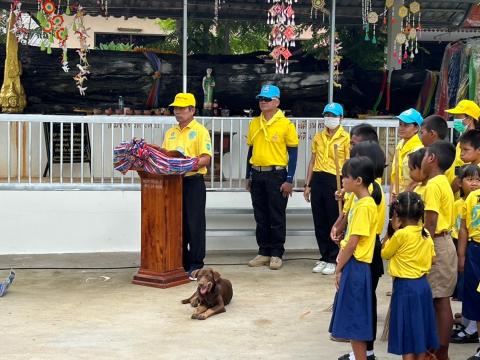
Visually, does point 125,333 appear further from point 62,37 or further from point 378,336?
point 62,37

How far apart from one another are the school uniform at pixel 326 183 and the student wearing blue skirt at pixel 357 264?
2.84 metres

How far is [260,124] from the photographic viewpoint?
25.5 feet

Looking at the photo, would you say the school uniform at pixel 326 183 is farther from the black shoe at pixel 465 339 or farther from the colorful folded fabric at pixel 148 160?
the black shoe at pixel 465 339

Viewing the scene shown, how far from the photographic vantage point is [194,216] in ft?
24.3

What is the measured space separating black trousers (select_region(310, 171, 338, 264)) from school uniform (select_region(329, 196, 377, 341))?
9.72 ft

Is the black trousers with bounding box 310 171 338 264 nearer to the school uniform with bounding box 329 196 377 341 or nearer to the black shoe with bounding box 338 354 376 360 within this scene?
the black shoe with bounding box 338 354 376 360

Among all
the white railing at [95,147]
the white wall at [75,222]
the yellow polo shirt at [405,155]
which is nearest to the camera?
the yellow polo shirt at [405,155]

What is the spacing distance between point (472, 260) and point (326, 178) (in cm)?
270

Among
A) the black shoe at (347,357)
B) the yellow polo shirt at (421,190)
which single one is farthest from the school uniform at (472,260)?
the black shoe at (347,357)

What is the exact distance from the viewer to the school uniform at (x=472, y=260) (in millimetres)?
4980

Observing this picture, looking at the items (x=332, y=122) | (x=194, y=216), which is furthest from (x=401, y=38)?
(x=194, y=216)

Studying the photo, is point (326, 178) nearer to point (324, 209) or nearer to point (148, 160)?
point (324, 209)

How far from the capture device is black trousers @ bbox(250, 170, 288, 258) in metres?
7.82

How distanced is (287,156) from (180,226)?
138cm
